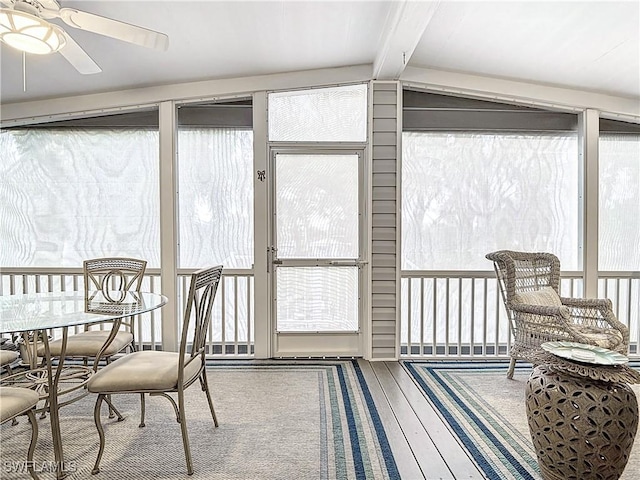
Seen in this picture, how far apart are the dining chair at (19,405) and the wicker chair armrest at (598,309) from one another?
3.83 meters

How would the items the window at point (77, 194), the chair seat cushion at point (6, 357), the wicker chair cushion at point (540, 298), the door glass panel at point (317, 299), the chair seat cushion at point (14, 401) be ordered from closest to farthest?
the chair seat cushion at point (14, 401), the chair seat cushion at point (6, 357), the wicker chair cushion at point (540, 298), the door glass panel at point (317, 299), the window at point (77, 194)

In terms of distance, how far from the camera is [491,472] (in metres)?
2.04

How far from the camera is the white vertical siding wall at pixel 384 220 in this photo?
3848 millimetres

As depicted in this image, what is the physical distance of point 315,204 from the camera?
396 centimetres

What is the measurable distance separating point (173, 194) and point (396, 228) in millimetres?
2197

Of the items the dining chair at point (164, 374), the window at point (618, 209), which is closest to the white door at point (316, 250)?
the dining chair at point (164, 374)

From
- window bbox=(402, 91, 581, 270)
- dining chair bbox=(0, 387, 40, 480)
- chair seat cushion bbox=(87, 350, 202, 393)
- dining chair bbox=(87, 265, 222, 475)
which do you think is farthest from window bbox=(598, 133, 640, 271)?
dining chair bbox=(0, 387, 40, 480)

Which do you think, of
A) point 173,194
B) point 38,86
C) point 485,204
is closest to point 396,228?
point 485,204

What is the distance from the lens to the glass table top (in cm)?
198

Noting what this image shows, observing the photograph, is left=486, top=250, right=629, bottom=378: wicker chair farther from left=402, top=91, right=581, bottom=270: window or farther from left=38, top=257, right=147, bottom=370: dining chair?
left=38, top=257, right=147, bottom=370: dining chair

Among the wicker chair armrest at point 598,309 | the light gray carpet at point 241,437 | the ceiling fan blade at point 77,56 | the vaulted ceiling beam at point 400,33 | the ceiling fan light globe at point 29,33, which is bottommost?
the light gray carpet at point 241,437

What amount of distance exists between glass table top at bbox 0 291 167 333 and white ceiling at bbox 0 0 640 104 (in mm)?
1849

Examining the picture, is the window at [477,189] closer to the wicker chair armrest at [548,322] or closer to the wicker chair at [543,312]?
the wicker chair at [543,312]

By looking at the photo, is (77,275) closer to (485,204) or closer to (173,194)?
(173,194)
